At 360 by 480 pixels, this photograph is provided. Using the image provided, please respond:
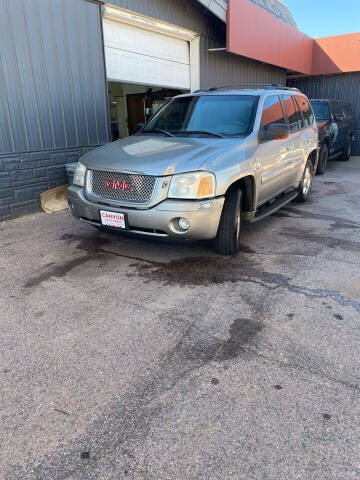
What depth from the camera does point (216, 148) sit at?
4.03 metres

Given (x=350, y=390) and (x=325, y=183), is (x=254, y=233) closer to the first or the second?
(x=350, y=390)

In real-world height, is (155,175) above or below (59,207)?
above

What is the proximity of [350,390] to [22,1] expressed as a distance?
685cm

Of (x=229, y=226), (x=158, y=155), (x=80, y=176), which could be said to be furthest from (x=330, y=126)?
(x=80, y=176)

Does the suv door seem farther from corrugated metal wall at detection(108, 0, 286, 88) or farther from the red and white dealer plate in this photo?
corrugated metal wall at detection(108, 0, 286, 88)

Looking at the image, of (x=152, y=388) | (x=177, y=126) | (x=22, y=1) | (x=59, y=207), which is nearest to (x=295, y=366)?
(x=152, y=388)

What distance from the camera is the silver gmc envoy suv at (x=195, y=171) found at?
147 inches

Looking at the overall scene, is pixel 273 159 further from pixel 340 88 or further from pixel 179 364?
pixel 340 88

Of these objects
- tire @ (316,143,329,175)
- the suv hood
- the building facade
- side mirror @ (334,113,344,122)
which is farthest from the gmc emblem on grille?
side mirror @ (334,113,344,122)

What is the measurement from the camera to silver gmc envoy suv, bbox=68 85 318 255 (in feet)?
12.3

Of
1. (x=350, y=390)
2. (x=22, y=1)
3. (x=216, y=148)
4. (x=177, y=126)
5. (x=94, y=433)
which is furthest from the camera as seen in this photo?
(x=22, y=1)

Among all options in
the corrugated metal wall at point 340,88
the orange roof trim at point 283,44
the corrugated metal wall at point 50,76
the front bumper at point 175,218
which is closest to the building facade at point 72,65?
the corrugated metal wall at point 50,76

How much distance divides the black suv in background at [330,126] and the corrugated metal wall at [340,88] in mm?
2922

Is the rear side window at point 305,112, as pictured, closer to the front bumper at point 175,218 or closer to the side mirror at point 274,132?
the side mirror at point 274,132
